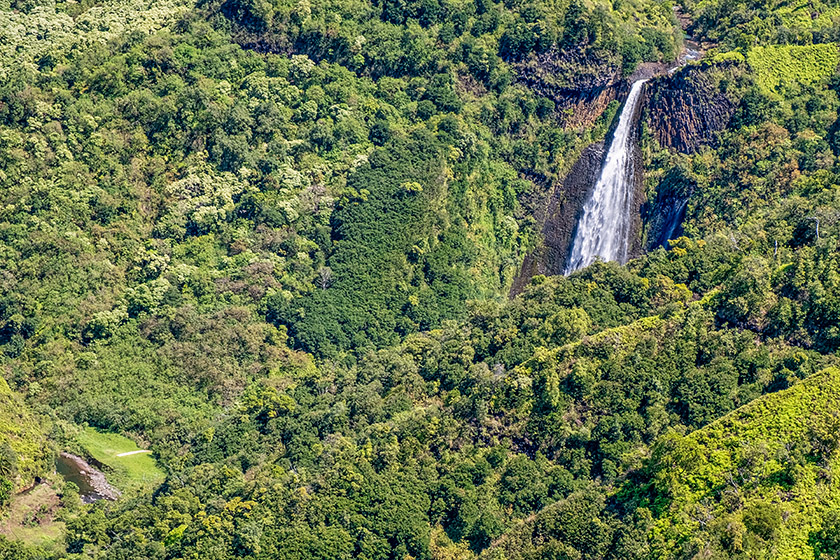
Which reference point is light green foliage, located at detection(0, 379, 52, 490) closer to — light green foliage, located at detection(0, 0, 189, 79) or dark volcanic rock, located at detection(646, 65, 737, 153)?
light green foliage, located at detection(0, 0, 189, 79)

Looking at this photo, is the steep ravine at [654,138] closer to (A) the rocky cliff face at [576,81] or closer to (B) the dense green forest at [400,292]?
(A) the rocky cliff face at [576,81]

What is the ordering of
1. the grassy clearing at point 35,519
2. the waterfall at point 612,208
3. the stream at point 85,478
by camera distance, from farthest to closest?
the waterfall at point 612,208
the stream at point 85,478
the grassy clearing at point 35,519

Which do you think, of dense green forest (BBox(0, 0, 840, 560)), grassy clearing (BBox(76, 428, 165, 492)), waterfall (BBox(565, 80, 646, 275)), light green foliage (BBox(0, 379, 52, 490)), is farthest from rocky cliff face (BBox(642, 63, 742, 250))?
light green foliage (BBox(0, 379, 52, 490))

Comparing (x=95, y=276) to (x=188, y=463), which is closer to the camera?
(x=188, y=463)

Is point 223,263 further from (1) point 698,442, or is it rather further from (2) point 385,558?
(1) point 698,442

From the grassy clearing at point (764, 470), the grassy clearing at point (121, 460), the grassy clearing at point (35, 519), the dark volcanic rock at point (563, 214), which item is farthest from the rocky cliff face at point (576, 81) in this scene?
the grassy clearing at point (35, 519)

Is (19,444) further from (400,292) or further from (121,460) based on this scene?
(400,292)

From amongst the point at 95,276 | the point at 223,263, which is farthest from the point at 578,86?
the point at 95,276
